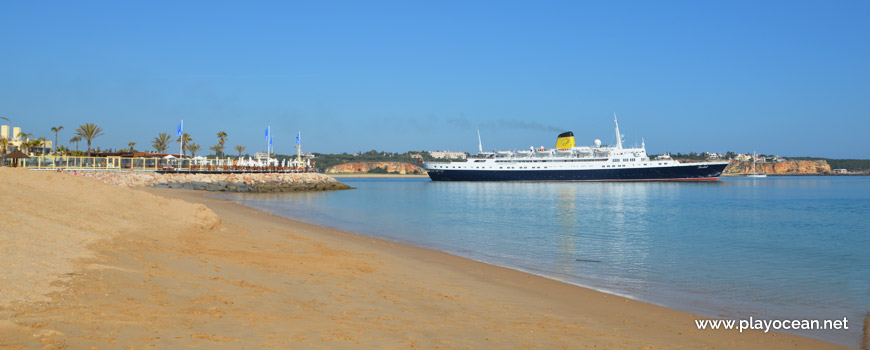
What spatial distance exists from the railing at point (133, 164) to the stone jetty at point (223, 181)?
3.36 metres

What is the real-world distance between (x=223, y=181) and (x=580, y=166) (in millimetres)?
54048

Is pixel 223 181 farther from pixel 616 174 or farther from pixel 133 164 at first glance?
pixel 616 174

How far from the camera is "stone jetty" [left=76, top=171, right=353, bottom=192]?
4050 cm

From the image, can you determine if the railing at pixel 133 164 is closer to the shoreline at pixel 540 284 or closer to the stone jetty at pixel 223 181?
the stone jetty at pixel 223 181

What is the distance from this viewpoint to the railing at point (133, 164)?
43125mm

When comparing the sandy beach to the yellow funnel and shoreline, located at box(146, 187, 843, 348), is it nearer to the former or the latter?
shoreline, located at box(146, 187, 843, 348)

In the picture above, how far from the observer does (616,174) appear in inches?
3332

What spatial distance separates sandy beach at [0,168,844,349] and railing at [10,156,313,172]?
3793 cm

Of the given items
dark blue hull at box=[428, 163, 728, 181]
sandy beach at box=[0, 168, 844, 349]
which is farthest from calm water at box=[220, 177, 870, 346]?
dark blue hull at box=[428, 163, 728, 181]

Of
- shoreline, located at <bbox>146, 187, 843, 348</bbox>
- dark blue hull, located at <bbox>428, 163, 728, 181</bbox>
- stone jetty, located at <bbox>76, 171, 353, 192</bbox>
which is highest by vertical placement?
dark blue hull, located at <bbox>428, 163, 728, 181</bbox>

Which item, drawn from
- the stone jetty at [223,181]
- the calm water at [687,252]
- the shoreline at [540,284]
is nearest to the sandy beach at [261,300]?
the shoreline at [540,284]

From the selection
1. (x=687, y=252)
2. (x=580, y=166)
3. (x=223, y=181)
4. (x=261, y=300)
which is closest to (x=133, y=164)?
(x=223, y=181)

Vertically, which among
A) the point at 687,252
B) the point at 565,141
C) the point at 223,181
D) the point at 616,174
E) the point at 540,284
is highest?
the point at 565,141

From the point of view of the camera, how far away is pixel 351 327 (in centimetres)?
543
